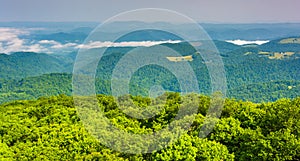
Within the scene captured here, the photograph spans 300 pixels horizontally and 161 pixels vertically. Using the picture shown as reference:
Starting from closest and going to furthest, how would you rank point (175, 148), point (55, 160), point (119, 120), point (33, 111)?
point (175, 148) < point (55, 160) < point (119, 120) < point (33, 111)

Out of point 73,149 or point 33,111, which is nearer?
point 73,149

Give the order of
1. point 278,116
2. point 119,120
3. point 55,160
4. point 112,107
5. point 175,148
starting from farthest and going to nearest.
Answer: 1. point 112,107
2. point 119,120
3. point 278,116
4. point 55,160
5. point 175,148

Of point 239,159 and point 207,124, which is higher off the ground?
point 207,124

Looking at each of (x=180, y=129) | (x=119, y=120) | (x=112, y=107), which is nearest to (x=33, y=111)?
(x=112, y=107)

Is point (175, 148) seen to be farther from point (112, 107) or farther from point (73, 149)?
point (112, 107)

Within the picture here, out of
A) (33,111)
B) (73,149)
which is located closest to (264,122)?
(73,149)

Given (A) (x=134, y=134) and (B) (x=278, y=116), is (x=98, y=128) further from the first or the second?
(B) (x=278, y=116)

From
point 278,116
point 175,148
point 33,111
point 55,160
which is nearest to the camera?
point 175,148

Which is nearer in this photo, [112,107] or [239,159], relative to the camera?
[239,159]

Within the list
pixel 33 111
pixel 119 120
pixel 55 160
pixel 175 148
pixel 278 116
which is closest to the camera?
pixel 175 148
